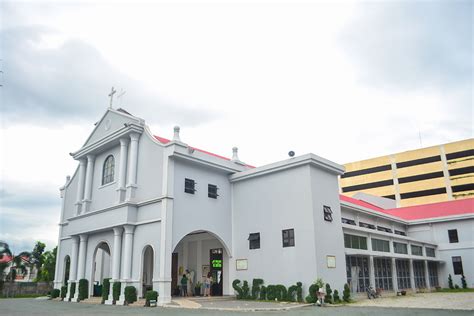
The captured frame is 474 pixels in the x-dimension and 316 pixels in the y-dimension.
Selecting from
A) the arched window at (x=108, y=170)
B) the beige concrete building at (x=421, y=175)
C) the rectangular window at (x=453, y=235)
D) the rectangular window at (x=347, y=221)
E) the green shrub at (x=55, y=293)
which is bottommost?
the green shrub at (x=55, y=293)

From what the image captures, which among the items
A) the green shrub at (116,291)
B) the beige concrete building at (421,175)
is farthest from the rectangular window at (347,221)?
the beige concrete building at (421,175)

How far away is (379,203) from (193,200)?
2936 cm

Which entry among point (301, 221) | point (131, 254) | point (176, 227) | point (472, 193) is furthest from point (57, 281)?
point (472, 193)

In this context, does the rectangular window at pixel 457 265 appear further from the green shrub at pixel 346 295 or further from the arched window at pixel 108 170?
the arched window at pixel 108 170

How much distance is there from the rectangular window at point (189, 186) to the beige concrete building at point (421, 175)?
136 feet

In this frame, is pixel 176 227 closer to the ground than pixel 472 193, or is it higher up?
closer to the ground

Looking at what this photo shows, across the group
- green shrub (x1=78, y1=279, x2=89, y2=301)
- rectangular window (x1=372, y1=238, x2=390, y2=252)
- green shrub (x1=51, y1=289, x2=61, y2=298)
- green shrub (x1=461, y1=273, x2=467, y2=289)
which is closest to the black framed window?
rectangular window (x1=372, y1=238, x2=390, y2=252)

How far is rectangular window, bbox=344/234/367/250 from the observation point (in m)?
21.8

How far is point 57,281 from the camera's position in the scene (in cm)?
2612

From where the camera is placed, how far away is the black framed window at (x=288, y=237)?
774 inches

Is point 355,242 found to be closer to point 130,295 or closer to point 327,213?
point 327,213

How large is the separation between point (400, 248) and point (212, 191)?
13.7m

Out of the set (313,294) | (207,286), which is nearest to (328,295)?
(313,294)

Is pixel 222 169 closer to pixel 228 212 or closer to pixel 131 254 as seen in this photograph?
pixel 228 212
